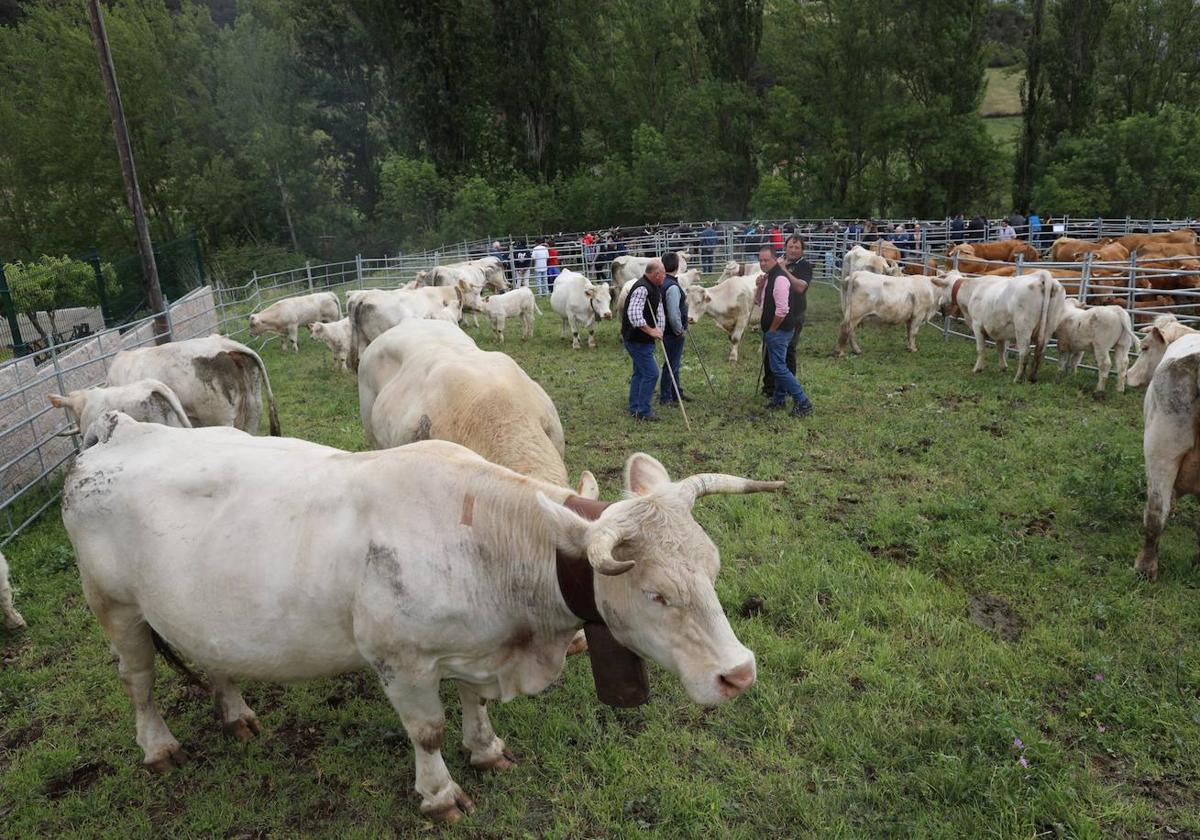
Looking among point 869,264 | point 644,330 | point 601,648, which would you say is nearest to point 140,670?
point 601,648

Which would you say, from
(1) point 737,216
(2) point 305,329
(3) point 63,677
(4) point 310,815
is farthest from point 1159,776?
(1) point 737,216

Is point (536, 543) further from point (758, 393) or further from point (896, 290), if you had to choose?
point (896, 290)

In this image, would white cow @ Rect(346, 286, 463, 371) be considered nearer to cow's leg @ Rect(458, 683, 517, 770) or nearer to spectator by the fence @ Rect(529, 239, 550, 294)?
cow's leg @ Rect(458, 683, 517, 770)

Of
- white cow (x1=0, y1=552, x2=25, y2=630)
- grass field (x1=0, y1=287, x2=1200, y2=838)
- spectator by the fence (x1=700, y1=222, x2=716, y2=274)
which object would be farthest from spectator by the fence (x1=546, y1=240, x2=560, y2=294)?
white cow (x1=0, y1=552, x2=25, y2=630)

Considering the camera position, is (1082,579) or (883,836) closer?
(883,836)

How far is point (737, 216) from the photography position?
131 feet

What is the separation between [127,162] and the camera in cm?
1267

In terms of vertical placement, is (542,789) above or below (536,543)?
below

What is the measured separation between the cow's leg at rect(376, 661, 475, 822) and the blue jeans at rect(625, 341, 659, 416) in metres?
6.21

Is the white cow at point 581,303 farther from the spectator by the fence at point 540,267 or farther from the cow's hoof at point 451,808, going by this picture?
the cow's hoof at point 451,808

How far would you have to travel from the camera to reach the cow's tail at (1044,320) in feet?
31.7

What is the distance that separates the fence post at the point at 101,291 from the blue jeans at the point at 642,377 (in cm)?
1115

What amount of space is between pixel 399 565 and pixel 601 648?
34.7 inches

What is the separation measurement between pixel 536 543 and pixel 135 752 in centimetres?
269
